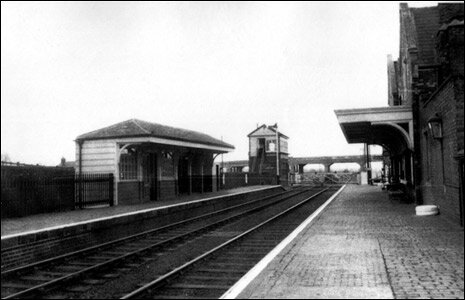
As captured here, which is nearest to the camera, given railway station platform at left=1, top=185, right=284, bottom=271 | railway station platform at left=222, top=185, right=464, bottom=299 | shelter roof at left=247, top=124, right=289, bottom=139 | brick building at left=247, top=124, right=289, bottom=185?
railway station platform at left=222, top=185, right=464, bottom=299

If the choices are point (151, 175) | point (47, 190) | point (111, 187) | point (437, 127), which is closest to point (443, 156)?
point (437, 127)

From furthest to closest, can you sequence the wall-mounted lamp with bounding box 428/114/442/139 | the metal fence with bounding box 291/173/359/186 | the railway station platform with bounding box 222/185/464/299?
1. the metal fence with bounding box 291/173/359/186
2. the wall-mounted lamp with bounding box 428/114/442/139
3. the railway station platform with bounding box 222/185/464/299

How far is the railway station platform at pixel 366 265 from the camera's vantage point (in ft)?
17.7

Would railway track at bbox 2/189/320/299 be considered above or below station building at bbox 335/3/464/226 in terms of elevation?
below

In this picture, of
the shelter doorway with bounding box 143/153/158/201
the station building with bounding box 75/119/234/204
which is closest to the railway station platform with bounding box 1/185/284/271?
the station building with bounding box 75/119/234/204

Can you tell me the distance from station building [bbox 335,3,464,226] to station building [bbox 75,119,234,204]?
7.79 metres

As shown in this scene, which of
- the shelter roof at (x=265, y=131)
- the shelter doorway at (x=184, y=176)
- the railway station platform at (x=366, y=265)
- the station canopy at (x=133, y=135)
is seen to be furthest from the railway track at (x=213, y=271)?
the shelter roof at (x=265, y=131)

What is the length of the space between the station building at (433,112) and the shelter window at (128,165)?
862 centimetres

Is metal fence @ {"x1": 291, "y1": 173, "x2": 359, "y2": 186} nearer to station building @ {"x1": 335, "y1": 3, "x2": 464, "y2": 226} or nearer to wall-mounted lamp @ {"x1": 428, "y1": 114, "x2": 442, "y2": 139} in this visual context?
station building @ {"x1": 335, "y1": 3, "x2": 464, "y2": 226}

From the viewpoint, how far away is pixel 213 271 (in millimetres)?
7605

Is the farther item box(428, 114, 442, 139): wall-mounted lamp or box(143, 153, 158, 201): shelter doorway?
box(143, 153, 158, 201): shelter doorway

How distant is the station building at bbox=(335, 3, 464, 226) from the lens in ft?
32.8

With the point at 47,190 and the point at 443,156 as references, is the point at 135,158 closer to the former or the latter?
the point at 47,190

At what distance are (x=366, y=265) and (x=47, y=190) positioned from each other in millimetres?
9815
